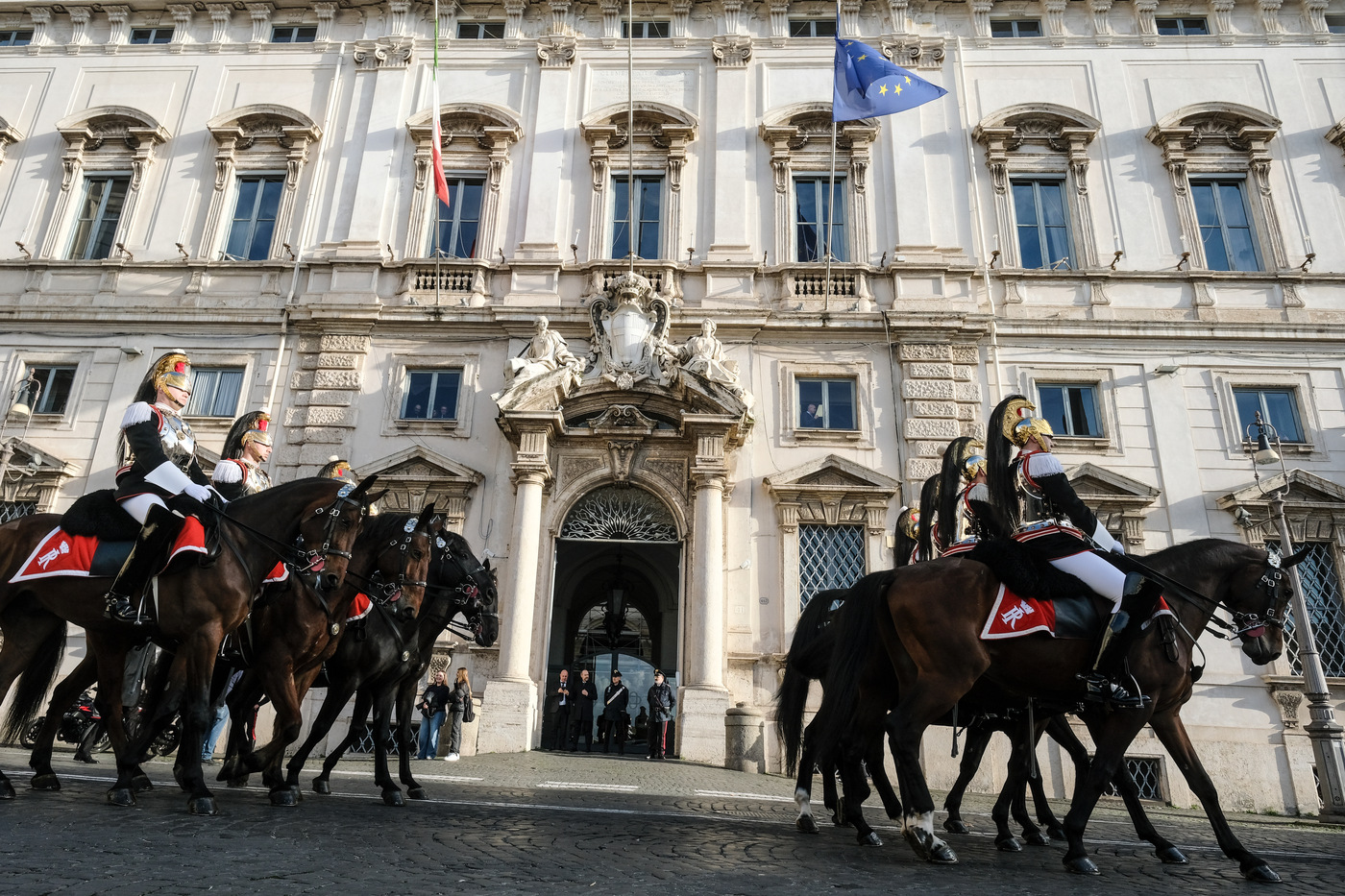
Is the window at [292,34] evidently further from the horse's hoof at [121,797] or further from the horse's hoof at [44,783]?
the horse's hoof at [121,797]

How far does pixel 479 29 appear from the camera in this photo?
21.2 metres

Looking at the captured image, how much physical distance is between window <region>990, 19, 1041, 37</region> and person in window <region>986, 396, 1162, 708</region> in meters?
16.9

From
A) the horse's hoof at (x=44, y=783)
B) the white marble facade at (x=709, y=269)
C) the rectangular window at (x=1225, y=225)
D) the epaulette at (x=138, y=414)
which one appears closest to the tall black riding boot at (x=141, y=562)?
the epaulette at (x=138, y=414)

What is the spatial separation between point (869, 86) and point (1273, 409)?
32.4 feet

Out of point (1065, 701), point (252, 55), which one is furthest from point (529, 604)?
point (252, 55)

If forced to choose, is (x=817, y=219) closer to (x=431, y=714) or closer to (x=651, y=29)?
(x=651, y=29)

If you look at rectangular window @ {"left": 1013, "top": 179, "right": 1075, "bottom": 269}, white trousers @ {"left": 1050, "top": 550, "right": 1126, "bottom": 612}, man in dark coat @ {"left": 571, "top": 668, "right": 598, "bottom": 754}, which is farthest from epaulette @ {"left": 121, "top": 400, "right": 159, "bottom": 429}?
rectangular window @ {"left": 1013, "top": 179, "right": 1075, "bottom": 269}

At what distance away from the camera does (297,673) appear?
25.3 feet

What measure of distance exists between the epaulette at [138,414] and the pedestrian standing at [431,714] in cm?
794

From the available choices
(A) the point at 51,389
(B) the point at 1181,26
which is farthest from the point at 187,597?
(B) the point at 1181,26

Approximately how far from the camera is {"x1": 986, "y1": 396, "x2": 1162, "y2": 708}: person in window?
598 cm

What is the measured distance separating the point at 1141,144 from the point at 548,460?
570 inches

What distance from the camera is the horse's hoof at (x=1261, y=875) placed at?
5.40 m

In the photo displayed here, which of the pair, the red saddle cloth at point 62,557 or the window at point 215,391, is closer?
the red saddle cloth at point 62,557
